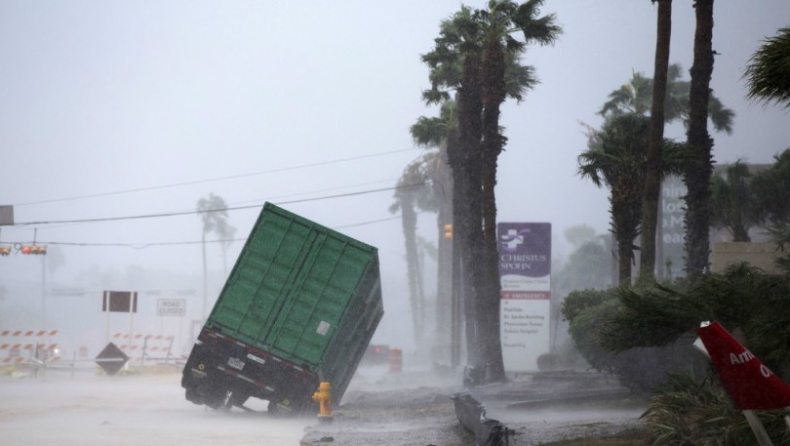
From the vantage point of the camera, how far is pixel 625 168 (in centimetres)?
2839

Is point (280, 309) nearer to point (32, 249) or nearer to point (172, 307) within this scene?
point (172, 307)

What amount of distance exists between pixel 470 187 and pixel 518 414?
46.6 ft

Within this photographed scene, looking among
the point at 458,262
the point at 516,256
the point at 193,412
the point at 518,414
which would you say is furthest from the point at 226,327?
the point at 458,262

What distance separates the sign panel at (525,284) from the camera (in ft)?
124

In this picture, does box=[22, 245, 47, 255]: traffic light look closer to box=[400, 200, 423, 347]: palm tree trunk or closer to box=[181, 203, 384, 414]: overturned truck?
box=[181, 203, 384, 414]: overturned truck

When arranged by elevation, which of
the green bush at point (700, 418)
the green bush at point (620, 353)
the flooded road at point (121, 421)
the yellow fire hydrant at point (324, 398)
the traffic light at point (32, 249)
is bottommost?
the flooded road at point (121, 421)

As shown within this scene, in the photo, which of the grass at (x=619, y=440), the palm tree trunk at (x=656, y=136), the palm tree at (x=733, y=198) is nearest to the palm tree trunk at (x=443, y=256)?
the palm tree at (x=733, y=198)

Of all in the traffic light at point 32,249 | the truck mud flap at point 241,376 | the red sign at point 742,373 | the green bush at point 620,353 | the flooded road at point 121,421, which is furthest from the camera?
the traffic light at point 32,249

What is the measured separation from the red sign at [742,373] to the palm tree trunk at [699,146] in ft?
60.0

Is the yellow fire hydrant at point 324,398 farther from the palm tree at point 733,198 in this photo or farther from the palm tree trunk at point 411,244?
the palm tree trunk at point 411,244

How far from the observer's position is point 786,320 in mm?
11305

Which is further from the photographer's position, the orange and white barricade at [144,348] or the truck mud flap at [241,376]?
the orange and white barricade at [144,348]

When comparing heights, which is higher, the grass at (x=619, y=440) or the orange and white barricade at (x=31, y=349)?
the orange and white barricade at (x=31, y=349)

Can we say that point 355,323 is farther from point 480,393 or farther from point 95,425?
point 95,425
